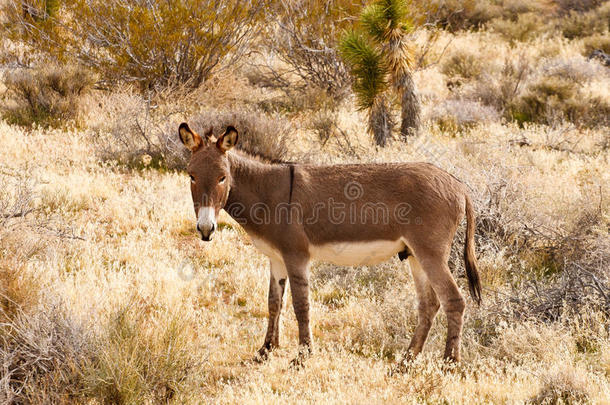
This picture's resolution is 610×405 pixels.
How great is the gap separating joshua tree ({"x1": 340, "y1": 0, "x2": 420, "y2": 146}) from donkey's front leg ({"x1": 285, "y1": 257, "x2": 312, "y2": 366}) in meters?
6.08

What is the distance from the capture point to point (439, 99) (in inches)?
593

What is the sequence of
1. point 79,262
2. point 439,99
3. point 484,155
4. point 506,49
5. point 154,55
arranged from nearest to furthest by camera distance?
1. point 79,262
2. point 484,155
3. point 154,55
4. point 439,99
5. point 506,49

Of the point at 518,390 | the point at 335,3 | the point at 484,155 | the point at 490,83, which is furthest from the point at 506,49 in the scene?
the point at 518,390

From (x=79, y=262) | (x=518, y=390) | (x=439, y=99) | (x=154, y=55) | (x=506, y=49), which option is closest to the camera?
(x=518, y=390)

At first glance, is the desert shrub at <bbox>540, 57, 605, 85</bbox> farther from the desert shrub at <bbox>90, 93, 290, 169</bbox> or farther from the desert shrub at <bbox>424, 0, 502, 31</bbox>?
the desert shrub at <bbox>424, 0, 502, 31</bbox>

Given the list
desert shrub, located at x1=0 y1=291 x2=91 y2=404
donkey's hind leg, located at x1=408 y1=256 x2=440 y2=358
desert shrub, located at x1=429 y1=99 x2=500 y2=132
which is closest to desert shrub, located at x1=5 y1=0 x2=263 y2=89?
desert shrub, located at x1=429 y1=99 x2=500 y2=132

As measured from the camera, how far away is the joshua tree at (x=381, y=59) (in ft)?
33.0

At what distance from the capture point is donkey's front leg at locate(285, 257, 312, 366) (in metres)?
4.81

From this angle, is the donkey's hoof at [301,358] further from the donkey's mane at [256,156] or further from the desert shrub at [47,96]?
the desert shrub at [47,96]

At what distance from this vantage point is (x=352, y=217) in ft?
15.9

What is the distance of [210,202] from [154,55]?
380 inches

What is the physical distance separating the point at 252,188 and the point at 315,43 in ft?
36.7

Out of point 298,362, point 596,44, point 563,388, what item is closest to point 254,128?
point 298,362

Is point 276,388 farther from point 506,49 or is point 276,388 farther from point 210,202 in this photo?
point 506,49
